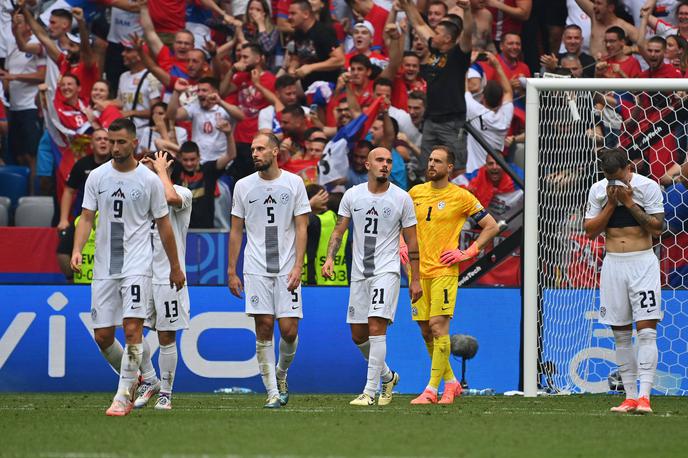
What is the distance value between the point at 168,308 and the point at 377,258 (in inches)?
78.9

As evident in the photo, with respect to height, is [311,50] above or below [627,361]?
above

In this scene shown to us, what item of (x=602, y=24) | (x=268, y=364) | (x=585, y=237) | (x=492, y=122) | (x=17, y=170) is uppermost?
(x=602, y=24)

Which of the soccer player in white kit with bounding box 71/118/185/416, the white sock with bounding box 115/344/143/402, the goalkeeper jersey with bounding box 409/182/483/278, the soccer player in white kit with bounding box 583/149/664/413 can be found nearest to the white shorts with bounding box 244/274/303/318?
the soccer player in white kit with bounding box 71/118/185/416

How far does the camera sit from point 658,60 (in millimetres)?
15859

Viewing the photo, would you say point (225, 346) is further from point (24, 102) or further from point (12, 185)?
point (24, 102)

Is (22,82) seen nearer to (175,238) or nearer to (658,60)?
(175,238)

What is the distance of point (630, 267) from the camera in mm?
11195

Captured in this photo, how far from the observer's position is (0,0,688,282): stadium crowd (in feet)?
52.0

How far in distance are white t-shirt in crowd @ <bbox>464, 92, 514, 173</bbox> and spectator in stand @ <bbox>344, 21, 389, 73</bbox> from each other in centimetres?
196

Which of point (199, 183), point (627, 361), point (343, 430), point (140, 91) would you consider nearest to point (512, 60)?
point (199, 183)

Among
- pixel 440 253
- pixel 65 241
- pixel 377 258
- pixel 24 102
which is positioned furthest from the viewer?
pixel 24 102

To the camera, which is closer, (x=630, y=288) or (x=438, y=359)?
(x=630, y=288)

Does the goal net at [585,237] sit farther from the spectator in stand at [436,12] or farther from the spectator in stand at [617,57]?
the spectator in stand at [436,12]

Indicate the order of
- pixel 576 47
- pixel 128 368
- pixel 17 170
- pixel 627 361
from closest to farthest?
pixel 128 368 < pixel 627 361 < pixel 576 47 < pixel 17 170
